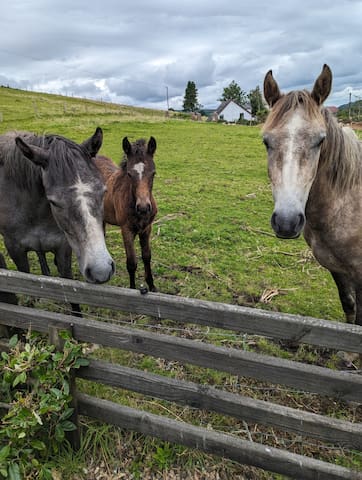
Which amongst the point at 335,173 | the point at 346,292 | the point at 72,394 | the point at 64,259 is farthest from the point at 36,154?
the point at 346,292

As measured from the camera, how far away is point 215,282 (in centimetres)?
497

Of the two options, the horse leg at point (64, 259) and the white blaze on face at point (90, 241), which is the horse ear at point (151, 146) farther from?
the white blaze on face at point (90, 241)

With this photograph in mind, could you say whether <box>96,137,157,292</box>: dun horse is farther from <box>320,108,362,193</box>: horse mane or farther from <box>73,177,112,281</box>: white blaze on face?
<box>320,108,362,193</box>: horse mane

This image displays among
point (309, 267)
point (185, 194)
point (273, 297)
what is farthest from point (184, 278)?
point (185, 194)

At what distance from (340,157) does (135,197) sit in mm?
2589

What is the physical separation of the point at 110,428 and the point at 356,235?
263 centimetres

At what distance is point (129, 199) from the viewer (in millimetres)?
4523

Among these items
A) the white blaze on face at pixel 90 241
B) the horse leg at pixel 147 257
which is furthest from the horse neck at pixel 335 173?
the horse leg at pixel 147 257

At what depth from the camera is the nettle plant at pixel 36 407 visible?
1944 mm

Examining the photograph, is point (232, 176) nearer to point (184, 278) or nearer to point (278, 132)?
point (184, 278)

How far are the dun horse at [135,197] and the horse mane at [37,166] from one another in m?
1.33

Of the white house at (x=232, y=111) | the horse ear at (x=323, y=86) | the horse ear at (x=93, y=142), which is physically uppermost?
the white house at (x=232, y=111)

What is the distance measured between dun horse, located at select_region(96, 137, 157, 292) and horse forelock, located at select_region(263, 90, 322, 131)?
215cm

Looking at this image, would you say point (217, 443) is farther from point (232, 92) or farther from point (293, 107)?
point (232, 92)
